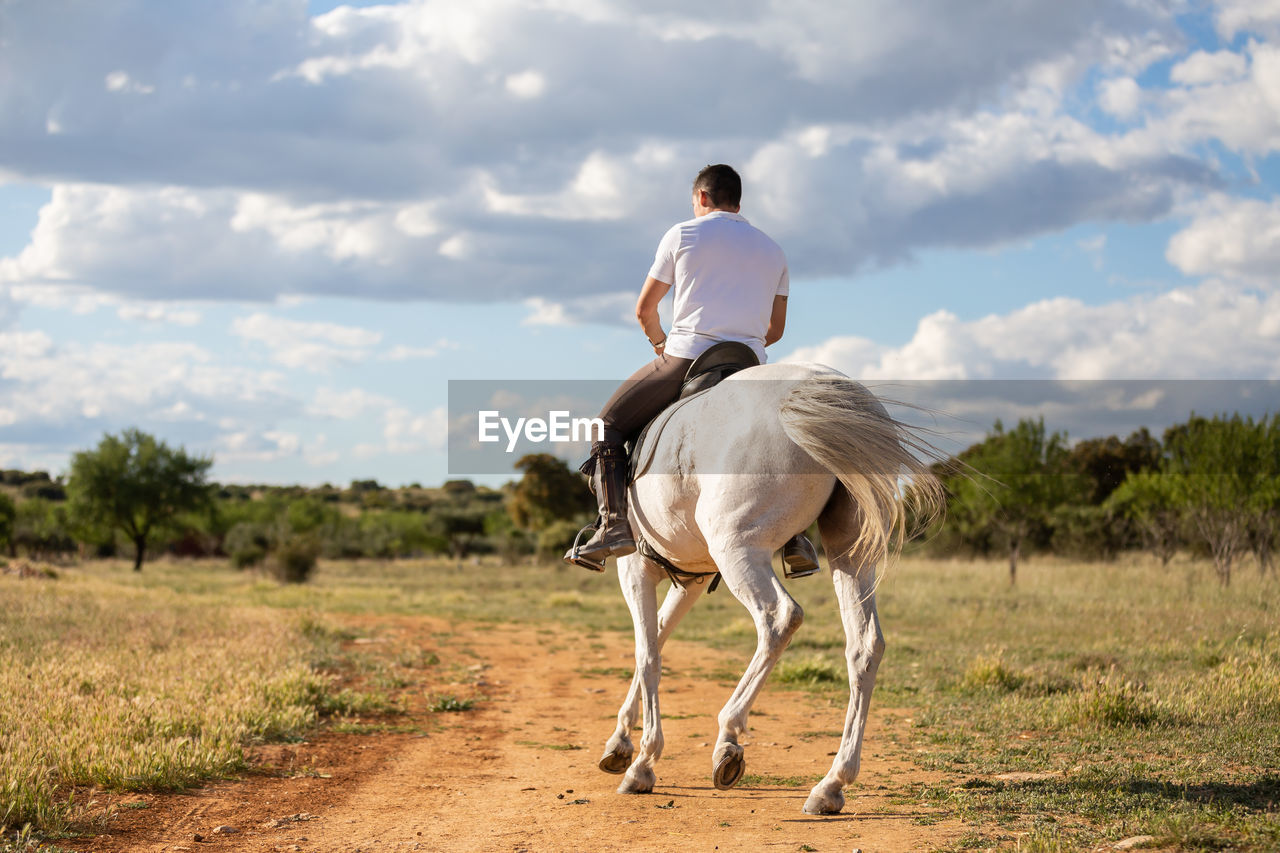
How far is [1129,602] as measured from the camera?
1900 centimetres

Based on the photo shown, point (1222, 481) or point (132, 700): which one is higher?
point (1222, 481)

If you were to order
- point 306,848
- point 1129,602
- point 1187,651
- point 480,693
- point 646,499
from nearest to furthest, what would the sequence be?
point 306,848 → point 646,499 → point 480,693 → point 1187,651 → point 1129,602

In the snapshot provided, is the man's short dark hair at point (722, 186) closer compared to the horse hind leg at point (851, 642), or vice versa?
the horse hind leg at point (851, 642)

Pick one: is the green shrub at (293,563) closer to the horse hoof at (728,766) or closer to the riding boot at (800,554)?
the riding boot at (800,554)

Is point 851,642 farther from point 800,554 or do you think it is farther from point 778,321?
point 778,321

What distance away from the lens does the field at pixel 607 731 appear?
16.8 feet

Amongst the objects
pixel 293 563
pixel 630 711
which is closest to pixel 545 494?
pixel 293 563

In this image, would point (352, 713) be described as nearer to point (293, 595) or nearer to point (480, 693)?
point (480, 693)

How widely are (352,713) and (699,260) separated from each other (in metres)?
5.99

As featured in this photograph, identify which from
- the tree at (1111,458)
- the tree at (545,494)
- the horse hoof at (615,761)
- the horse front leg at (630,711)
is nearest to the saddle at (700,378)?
the horse front leg at (630,711)

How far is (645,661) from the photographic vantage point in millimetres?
6262

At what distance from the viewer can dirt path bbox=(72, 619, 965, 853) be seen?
5016mm

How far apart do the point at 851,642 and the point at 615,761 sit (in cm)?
185

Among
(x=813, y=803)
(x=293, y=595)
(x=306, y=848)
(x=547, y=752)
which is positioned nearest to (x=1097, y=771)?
(x=813, y=803)
